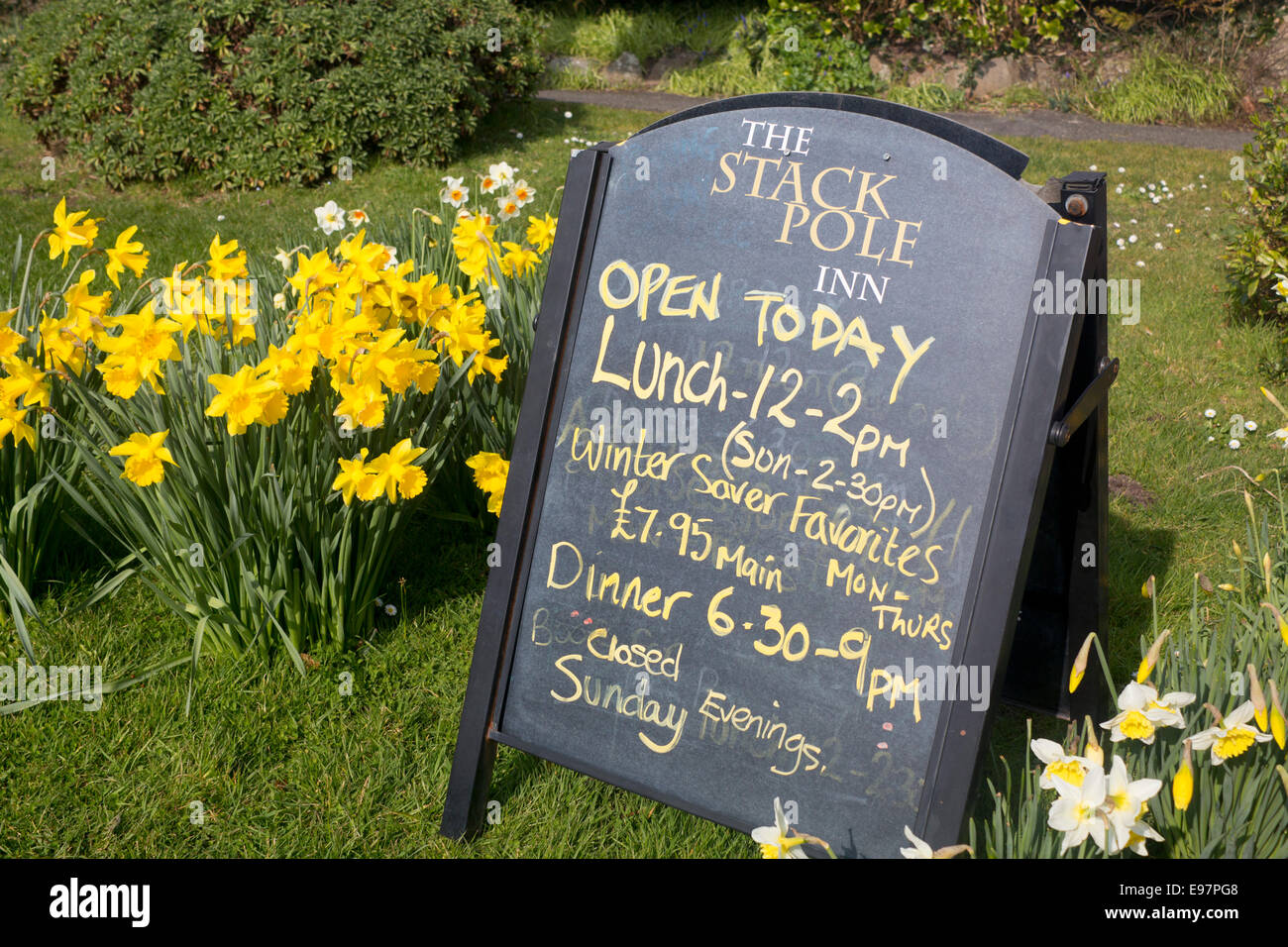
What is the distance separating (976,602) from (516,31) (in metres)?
6.28

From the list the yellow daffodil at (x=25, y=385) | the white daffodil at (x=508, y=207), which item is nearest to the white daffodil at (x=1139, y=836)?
the yellow daffodil at (x=25, y=385)

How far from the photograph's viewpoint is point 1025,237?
155 cm

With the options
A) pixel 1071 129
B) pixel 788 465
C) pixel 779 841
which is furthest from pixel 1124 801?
pixel 1071 129

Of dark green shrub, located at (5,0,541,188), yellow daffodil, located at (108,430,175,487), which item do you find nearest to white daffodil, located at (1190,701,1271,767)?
yellow daffodil, located at (108,430,175,487)

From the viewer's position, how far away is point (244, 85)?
5992 mm

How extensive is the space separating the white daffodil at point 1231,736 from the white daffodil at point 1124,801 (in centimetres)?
13

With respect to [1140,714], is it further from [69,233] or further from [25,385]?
[69,233]

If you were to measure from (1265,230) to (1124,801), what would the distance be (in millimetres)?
3508

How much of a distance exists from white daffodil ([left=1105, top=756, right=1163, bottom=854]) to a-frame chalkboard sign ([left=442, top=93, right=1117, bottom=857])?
0.22 metres

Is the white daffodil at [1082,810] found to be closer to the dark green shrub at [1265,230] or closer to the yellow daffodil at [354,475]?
the yellow daffodil at [354,475]

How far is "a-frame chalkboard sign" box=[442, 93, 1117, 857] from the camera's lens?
5.21 feet

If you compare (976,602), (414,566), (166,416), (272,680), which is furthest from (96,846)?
(976,602)
